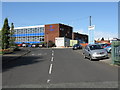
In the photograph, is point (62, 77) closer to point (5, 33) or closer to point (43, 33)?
point (5, 33)

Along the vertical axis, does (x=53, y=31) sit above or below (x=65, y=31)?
below

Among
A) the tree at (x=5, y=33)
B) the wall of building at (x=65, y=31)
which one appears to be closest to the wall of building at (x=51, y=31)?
the wall of building at (x=65, y=31)

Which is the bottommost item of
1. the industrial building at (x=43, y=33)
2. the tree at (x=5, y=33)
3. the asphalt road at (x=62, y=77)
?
the asphalt road at (x=62, y=77)

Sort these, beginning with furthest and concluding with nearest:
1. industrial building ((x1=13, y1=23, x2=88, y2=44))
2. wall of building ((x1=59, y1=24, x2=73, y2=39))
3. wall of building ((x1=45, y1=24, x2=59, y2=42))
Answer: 1. wall of building ((x1=59, y1=24, x2=73, y2=39))
2. industrial building ((x1=13, y1=23, x2=88, y2=44))
3. wall of building ((x1=45, y1=24, x2=59, y2=42))

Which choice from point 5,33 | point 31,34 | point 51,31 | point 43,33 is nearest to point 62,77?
point 5,33

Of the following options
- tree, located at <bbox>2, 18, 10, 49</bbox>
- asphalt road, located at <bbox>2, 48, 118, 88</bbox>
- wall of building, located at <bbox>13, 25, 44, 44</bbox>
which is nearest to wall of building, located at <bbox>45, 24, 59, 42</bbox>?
wall of building, located at <bbox>13, 25, 44, 44</bbox>

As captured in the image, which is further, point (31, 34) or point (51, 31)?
point (31, 34)

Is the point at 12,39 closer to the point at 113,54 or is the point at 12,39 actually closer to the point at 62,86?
the point at 113,54

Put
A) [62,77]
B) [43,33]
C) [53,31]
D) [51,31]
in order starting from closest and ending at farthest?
[62,77] < [53,31] < [51,31] < [43,33]

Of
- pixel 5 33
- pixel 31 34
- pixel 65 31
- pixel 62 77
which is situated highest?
pixel 65 31

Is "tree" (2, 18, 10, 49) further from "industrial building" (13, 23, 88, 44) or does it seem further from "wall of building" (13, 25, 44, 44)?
"wall of building" (13, 25, 44, 44)

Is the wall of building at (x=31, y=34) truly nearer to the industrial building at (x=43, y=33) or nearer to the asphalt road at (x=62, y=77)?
the industrial building at (x=43, y=33)

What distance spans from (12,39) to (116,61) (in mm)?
30829

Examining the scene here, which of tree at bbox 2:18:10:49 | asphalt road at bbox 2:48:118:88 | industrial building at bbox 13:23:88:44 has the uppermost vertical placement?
industrial building at bbox 13:23:88:44
